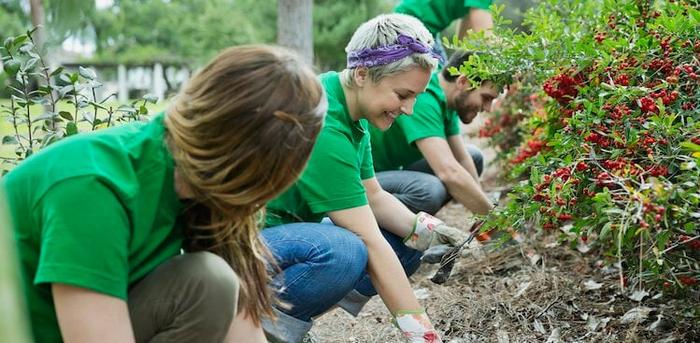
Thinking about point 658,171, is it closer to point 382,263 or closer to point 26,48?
point 382,263

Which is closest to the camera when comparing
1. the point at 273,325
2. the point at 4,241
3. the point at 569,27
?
the point at 4,241

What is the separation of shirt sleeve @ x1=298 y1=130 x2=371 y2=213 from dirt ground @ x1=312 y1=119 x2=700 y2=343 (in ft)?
1.70

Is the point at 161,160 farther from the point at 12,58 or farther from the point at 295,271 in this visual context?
the point at 12,58

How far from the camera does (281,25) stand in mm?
6207

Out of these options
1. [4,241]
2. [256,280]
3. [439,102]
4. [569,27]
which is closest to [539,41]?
[569,27]

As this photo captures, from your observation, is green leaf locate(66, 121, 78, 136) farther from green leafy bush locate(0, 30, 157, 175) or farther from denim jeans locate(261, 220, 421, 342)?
denim jeans locate(261, 220, 421, 342)

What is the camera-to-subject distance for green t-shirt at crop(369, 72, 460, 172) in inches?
134

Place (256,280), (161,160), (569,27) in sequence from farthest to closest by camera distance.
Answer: (569,27) → (256,280) → (161,160)

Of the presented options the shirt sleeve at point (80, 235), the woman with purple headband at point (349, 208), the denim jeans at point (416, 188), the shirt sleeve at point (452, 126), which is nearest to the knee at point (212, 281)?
the shirt sleeve at point (80, 235)

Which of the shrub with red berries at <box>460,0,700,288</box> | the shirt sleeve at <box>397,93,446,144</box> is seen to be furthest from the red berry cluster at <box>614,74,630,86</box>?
the shirt sleeve at <box>397,93,446,144</box>

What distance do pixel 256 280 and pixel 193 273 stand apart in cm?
23

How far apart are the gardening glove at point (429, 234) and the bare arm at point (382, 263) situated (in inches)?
14.3

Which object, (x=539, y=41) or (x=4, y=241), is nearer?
(x=4, y=241)

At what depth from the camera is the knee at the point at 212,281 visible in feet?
5.83
